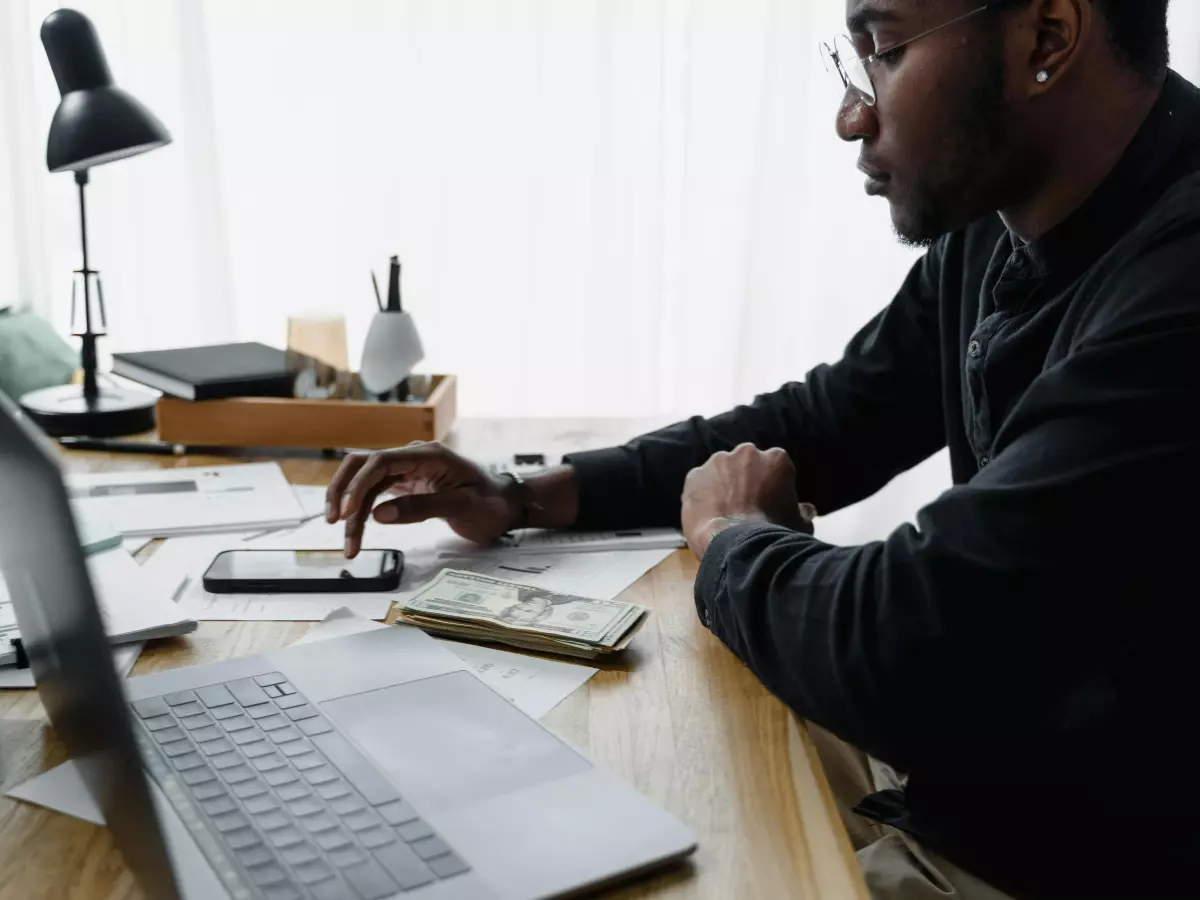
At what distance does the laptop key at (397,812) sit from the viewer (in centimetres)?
70

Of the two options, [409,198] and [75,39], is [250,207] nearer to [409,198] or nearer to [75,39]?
[409,198]

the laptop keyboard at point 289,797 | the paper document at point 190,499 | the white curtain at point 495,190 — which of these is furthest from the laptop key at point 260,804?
the white curtain at point 495,190

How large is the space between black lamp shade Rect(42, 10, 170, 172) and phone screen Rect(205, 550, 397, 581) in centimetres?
64

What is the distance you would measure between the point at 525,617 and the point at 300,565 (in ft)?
0.87

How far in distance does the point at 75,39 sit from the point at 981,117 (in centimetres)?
112

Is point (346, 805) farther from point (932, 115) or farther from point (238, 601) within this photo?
point (932, 115)

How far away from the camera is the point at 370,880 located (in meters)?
0.64

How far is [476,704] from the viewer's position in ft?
2.84

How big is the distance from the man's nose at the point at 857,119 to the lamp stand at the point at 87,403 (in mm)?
1039

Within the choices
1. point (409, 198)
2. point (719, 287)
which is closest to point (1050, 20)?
point (719, 287)

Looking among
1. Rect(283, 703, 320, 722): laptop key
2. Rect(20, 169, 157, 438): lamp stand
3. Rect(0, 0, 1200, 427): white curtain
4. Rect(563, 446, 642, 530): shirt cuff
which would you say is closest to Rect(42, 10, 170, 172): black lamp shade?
Rect(20, 169, 157, 438): lamp stand

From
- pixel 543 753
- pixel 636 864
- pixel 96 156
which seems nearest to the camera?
pixel 636 864

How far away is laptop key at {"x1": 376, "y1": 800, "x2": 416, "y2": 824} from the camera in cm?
70

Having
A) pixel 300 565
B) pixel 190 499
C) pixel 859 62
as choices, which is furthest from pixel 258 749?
pixel 859 62
